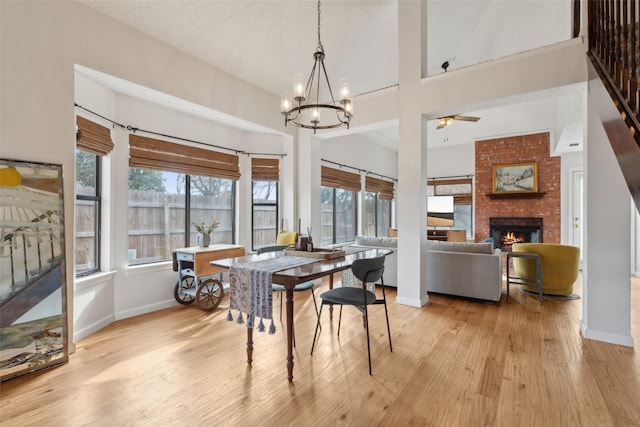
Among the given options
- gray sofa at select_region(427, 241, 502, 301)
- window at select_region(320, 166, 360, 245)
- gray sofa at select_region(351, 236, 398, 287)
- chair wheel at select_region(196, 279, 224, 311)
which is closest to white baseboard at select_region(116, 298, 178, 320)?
chair wheel at select_region(196, 279, 224, 311)

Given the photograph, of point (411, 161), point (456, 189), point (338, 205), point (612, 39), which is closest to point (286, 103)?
point (411, 161)

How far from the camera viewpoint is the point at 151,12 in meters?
2.92

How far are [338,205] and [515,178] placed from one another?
4168mm

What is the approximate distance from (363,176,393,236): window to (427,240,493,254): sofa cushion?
2.91 m

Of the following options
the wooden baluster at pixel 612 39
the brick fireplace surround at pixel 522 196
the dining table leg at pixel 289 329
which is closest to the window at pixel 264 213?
the dining table leg at pixel 289 329

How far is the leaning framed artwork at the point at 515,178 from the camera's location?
6836 millimetres

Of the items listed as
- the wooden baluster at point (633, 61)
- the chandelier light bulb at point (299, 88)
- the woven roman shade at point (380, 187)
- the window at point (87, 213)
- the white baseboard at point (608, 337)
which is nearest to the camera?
the wooden baluster at point (633, 61)

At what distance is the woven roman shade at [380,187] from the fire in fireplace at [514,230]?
101 inches

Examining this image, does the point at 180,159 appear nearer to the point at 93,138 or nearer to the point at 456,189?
the point at 93,138

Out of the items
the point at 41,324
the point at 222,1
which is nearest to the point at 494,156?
the point at 222,1

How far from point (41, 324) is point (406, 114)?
13.6 ft

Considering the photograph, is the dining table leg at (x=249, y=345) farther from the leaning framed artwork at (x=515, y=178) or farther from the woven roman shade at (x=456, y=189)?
the woven roman shade at (x=456, y=189)

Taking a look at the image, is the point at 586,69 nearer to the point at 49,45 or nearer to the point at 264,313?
the point at 264,313

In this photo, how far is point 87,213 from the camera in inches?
128
